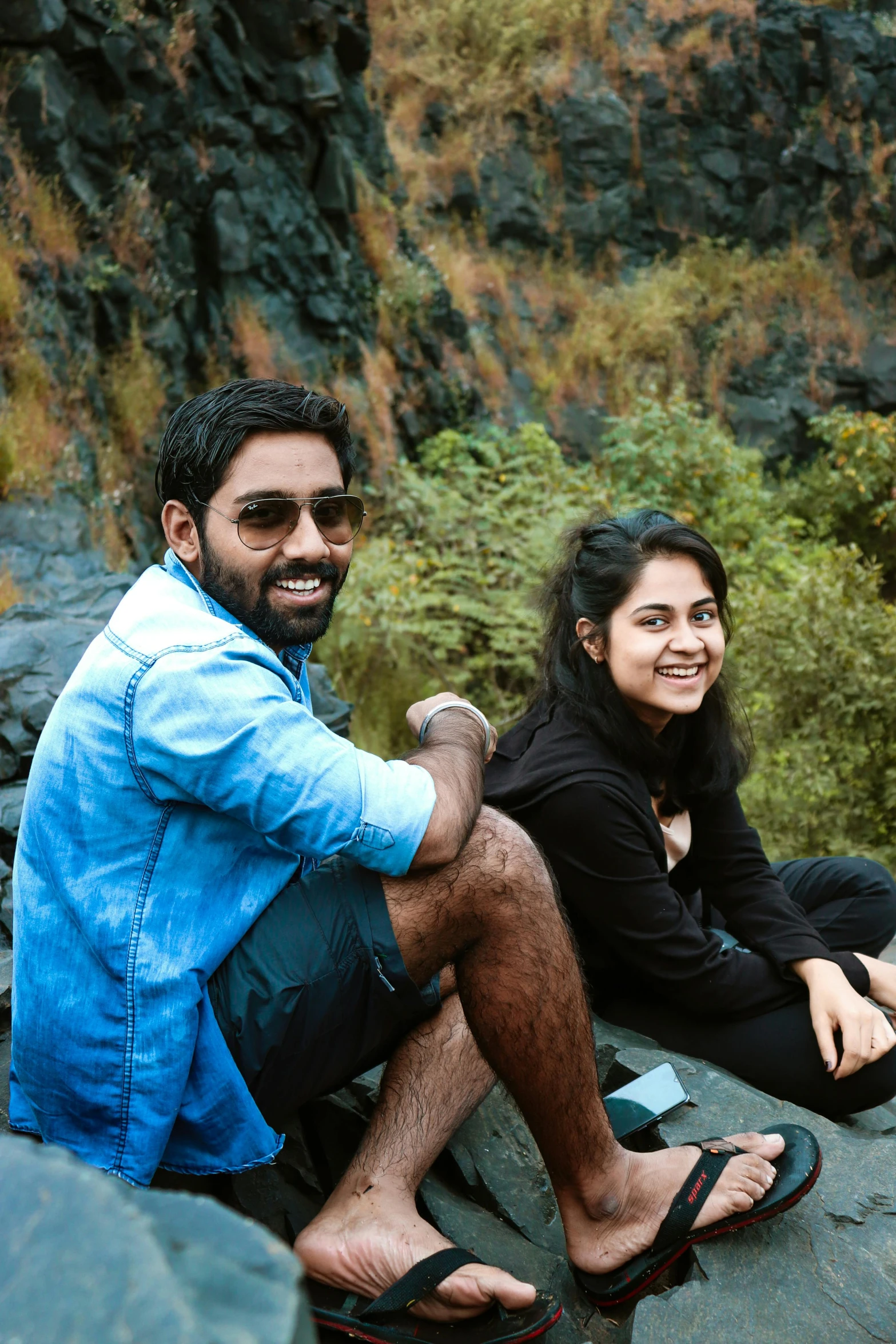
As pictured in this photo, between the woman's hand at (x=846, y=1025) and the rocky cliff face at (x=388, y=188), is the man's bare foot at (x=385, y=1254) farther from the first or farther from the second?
the rocky cliff face at (x=388, y=188)

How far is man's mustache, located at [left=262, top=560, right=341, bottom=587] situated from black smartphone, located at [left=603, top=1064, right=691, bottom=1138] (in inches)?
47.4

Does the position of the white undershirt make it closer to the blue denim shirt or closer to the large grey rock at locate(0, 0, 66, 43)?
the blue denim shirt

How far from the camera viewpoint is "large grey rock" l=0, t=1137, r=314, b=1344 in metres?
0.62

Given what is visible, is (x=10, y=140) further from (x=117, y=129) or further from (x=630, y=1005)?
(x=630, y=1005)

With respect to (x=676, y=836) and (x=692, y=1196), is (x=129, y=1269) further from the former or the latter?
(x=676, y=836)

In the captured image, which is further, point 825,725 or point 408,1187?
point 825,725

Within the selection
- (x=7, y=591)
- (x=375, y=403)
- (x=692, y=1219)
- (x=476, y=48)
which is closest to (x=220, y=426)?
(x=692, y=1219)

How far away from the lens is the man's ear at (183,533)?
192 centimetres

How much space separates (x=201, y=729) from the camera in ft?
5.00

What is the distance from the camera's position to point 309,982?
63.7 inches

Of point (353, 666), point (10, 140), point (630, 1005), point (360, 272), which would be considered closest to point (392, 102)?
point (360, 272)

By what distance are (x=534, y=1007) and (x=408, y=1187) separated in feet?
1.46

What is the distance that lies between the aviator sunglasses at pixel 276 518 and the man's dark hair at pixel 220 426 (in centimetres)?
6

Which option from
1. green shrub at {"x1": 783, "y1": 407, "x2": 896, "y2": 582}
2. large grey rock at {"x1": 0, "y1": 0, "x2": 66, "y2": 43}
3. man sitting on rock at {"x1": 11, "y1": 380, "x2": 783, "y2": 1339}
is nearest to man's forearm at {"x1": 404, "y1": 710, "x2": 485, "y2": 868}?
man sitting on rock at {"x1": 11, "y1": 380, "x2": 783, "y2": 1339}
